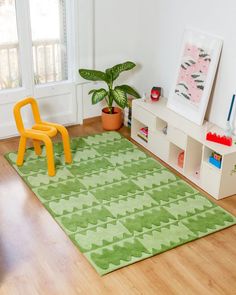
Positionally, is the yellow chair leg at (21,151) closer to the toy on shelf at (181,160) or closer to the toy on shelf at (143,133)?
the toy on shelf at (143,133)

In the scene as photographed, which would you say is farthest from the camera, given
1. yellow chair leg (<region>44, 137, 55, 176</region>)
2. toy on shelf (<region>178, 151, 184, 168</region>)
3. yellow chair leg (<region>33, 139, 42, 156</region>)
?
yellow chair leg (<region>33, 139, 42, 156</region>)

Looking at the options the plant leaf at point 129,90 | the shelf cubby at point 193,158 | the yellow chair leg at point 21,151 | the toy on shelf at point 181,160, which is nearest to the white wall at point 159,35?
the plant leaf at point 129,90

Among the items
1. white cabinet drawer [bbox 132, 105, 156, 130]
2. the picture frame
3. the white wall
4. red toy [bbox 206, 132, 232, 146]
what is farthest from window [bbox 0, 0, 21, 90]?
red toy [bbox 206, 132, 232, 146]

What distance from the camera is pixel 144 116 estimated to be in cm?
432

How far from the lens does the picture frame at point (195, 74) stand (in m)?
3.82

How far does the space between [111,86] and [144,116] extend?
540 millimetres

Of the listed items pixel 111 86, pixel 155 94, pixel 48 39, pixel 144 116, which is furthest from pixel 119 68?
pixel 48 39

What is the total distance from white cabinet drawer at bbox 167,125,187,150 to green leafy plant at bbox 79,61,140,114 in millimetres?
733

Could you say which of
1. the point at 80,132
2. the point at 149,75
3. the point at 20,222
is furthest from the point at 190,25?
the point at 20,222

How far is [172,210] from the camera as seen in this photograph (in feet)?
11.3

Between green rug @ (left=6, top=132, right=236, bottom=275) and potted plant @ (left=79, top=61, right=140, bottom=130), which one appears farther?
potted plant @ (left=79, top=61, right=140, bottom=130)

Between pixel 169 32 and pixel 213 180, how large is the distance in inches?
62.7

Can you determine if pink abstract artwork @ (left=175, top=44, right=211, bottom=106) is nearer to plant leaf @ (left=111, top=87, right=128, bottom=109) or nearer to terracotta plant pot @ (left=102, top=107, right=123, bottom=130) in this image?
plant leaf @ (left=111, top=87, right=128, bottom=109)

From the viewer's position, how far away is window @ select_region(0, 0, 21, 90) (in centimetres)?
415
